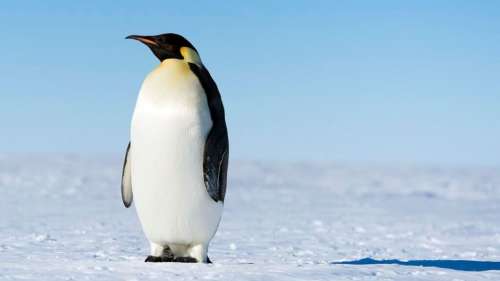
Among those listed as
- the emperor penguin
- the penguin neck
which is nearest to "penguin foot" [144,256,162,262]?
the emperor penguin

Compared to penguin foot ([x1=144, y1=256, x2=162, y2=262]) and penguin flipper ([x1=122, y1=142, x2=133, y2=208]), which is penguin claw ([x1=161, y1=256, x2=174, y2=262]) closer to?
penguin foot ([x1=144, y1=256, x2=162, y2=262])

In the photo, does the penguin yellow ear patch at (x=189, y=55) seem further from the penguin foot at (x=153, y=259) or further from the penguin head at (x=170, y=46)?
the penguin foot at (x=153, y=259)

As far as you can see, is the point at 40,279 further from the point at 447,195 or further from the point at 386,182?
the point at 386,182

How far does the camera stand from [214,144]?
15.4ft

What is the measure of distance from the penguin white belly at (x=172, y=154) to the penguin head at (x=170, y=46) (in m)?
0.12

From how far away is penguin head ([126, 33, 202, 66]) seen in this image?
4.95m

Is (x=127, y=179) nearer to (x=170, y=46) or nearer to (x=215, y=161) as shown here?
(x=215, y=161)

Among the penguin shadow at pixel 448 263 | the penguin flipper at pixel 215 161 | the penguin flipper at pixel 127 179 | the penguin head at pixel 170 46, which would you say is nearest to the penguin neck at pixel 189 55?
the penguin head at pixel 170 46

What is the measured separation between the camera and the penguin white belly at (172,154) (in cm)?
462

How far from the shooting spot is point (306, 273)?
166 inches

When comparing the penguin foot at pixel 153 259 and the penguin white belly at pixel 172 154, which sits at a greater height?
the penguin white belly at pixel 172 154

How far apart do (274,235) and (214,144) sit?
4.16 meters

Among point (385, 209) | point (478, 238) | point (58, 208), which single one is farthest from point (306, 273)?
point (385, 209)

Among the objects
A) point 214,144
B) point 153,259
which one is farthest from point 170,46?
point 153,259
